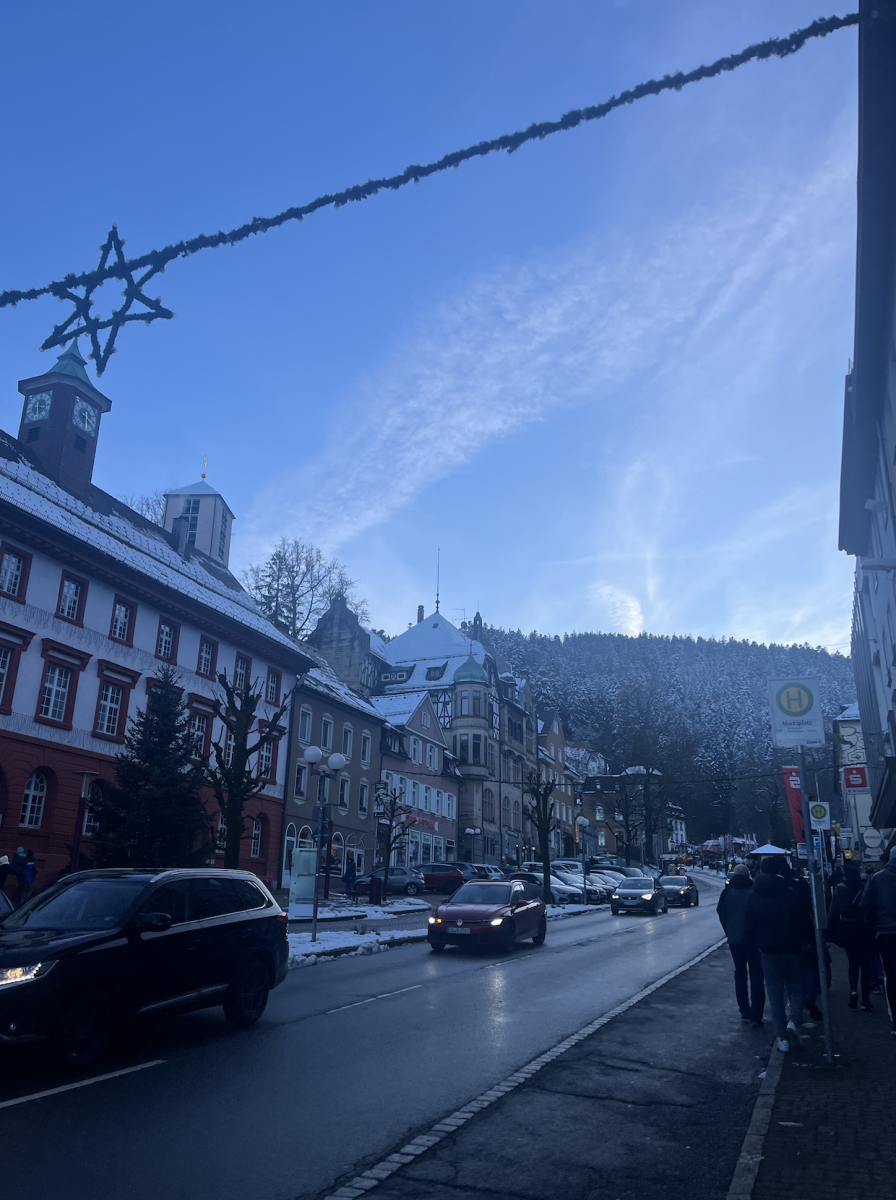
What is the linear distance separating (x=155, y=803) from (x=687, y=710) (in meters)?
130

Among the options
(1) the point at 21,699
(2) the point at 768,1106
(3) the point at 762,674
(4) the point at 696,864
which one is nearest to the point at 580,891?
(1) the point at 21,699

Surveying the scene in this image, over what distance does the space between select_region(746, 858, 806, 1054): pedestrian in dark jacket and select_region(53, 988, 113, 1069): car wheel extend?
19.7 ft

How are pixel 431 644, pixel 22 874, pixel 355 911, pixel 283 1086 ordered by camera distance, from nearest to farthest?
pixel 283 1086 < pixel 22 874 < pixel 355 911 < pixel 431 644

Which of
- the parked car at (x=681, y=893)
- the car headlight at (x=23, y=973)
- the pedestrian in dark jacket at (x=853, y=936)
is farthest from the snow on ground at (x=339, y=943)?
the parked car at (x=681, y=893)

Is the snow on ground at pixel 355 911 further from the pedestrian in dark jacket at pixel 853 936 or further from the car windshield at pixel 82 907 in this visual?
the car windshield at pixel 82 907

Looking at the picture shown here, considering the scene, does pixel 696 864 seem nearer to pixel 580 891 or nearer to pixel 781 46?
pixel 580 891

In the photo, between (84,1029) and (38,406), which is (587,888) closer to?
(38,406)

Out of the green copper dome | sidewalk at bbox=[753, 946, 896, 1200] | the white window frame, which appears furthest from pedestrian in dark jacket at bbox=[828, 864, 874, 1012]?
the green copper dome

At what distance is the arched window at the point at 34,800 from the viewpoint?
27.5 m

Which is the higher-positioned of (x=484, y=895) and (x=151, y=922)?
(x=484, y=895)

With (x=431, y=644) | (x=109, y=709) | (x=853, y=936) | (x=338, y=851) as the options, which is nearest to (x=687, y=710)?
(x=431, y=644)

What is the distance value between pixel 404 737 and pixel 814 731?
152 ft

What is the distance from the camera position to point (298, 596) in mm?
54000

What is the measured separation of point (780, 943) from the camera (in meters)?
8.74
